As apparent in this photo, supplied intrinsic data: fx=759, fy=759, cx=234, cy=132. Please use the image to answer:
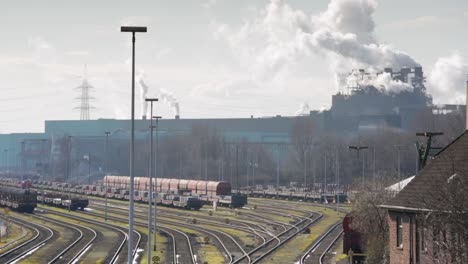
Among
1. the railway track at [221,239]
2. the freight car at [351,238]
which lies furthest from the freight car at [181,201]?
the freight car at [351,238]

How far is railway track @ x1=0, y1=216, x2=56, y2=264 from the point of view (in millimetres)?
53822

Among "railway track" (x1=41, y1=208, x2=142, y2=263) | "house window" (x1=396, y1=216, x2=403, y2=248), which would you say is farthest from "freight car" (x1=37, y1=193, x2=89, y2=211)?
"house window" (x1=396, y1=216, x2=403, y2=248)

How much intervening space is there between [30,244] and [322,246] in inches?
932

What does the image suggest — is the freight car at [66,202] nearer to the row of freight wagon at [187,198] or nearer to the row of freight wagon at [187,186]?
the row of freight wagon at [187,198]

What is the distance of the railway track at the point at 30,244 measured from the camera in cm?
5382

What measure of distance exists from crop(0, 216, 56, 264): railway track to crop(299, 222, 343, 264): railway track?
20286 mm

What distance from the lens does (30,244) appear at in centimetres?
6194

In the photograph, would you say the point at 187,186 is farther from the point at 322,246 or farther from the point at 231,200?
the point at 322,246

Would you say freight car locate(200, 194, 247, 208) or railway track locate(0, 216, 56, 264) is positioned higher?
freight car locate(200, 194, 247, 208)

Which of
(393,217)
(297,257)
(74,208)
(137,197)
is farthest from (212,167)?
(393,217)

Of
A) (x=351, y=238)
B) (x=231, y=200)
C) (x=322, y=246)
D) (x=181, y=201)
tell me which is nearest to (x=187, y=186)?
(x=231, y=200)

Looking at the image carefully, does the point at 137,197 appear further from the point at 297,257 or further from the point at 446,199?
the point at 446,199

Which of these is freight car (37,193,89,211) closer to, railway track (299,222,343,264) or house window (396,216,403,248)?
railway track (299,222,343,264)

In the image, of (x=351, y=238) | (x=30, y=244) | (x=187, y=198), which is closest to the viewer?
(x=351, y=238)
